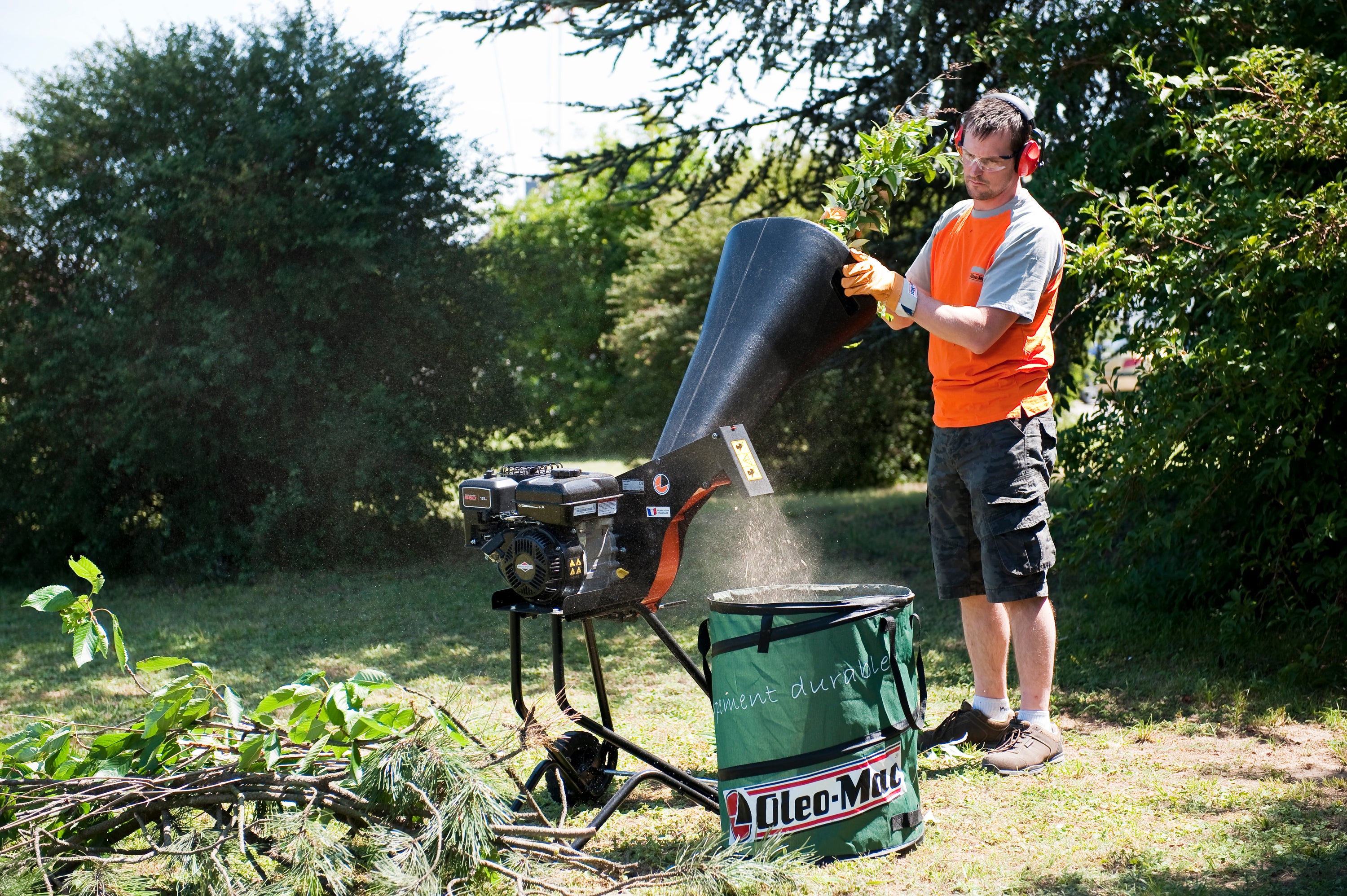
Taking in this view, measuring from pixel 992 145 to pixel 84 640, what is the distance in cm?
276

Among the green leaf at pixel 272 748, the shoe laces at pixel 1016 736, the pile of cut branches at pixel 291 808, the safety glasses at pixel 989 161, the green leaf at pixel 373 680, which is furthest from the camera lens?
the shoe laces at pixel 1016 736

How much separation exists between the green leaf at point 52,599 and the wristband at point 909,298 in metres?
2.23

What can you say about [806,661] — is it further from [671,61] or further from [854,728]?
[671,61]

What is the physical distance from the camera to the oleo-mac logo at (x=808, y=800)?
2625 millimetres

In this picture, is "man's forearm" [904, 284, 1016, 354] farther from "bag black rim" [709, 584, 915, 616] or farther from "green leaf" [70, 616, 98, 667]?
"green leaf" [70, 616, 98, 667]

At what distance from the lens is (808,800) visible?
8.63ft

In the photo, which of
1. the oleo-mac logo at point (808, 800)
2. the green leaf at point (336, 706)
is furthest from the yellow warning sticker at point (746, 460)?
the green leaf at point (336, 706)

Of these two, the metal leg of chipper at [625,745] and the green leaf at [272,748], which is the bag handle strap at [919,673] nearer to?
the metal leg of chipper at [625,745]

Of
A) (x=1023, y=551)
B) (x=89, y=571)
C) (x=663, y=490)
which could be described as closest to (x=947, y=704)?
(x=1023, y=551)

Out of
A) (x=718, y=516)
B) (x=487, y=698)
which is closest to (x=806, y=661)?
(x=487, y=698)

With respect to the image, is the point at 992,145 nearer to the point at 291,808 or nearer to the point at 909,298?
the point at 909,298

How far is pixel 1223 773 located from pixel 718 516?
272 inches

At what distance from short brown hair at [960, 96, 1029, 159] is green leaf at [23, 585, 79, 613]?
270 centimetres

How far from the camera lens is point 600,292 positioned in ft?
64.3
